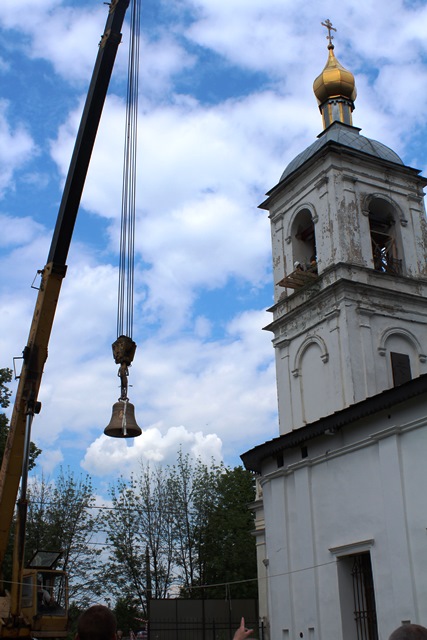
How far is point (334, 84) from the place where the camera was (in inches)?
1329

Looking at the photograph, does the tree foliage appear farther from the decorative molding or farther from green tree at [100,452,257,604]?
the decorative molding

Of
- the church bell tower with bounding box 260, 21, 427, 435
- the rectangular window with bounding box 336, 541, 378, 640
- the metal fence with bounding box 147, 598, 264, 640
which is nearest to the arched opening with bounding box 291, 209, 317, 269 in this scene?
the church bell tower with bounding box 260, 21, 427, 435

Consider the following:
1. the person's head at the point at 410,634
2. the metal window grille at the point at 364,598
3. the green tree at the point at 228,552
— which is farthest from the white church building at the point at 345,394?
the person's head at the point at 410,634

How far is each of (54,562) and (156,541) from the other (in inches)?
898

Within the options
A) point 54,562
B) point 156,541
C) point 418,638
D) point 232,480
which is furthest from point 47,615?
point 232,480

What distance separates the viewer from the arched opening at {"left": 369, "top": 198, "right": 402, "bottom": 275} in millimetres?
29000

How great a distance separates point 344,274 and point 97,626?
78.4ft

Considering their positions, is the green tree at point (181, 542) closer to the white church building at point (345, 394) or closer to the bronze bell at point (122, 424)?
the white church building at point (345, 394)

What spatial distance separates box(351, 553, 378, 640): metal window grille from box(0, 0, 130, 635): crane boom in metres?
7.80

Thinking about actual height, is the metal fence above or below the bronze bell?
below

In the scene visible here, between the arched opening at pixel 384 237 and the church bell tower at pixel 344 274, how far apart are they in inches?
1.5

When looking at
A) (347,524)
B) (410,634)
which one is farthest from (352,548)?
(410,634)

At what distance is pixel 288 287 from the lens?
1153 inches

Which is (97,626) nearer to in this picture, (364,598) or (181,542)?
(364,598)
